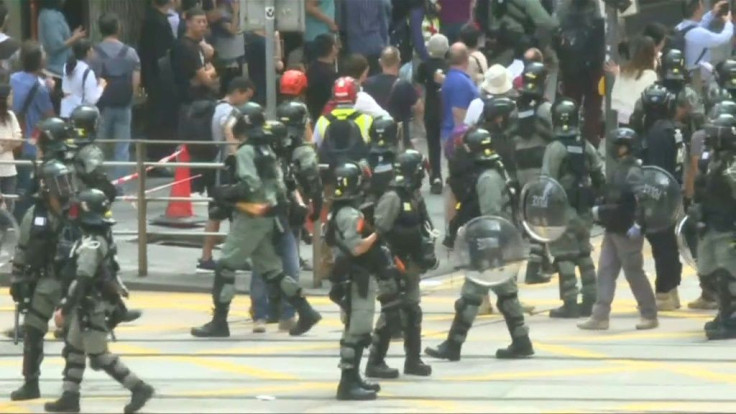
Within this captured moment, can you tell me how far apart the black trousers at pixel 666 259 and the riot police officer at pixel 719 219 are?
95cm

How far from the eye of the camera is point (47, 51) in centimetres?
2466

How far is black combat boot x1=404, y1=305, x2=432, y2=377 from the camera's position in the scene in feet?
53.6

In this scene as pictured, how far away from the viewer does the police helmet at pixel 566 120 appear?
61.2 ft

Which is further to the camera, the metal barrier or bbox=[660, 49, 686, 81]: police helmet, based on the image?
the metal barrier

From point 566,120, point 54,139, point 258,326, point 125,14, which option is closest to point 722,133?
point 566,120

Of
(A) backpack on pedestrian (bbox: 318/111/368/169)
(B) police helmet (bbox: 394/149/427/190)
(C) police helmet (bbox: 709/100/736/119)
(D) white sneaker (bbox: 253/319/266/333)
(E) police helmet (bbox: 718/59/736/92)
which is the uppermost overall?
(E) police helmet (bbox: 718/59/736/92)

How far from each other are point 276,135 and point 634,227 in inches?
114

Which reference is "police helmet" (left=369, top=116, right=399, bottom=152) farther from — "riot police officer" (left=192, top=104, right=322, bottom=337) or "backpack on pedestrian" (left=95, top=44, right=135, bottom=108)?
"backpack on pedestrian" (left=95, top=44, right=135, bottom=108)

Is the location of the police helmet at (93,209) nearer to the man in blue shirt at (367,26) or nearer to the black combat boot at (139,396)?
the black combat boot at (139,396)

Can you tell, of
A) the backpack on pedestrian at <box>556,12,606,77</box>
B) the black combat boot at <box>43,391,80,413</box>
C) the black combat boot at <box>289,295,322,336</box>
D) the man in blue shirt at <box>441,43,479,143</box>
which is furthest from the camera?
the backpack on pedestrian at <box>556,12,606,77</box>

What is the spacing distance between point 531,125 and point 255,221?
10.1ft

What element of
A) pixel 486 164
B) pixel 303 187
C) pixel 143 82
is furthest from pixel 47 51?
pixel 486 164

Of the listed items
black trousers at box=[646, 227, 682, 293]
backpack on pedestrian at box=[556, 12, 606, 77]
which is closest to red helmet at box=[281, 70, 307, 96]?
black trousers at box=[646, 227, 682, 293]

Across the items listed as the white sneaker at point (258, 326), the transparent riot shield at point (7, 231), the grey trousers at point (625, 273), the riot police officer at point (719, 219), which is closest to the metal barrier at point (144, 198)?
the transparent riot shield at point (7, 231)
